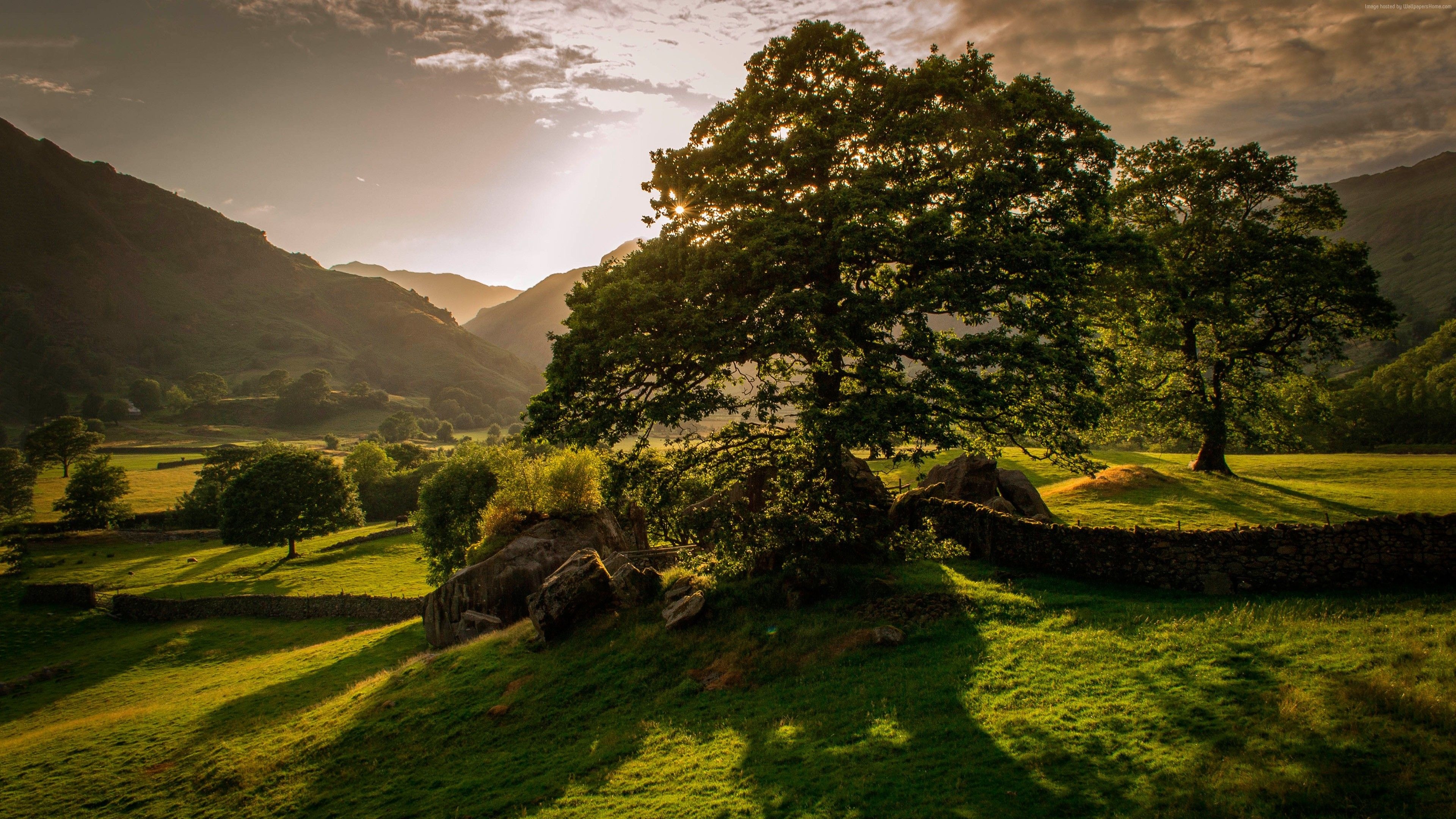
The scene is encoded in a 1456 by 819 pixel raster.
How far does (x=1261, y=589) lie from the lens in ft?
52.6

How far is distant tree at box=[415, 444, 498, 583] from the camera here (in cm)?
4744

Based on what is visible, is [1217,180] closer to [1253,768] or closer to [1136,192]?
[1136,192]

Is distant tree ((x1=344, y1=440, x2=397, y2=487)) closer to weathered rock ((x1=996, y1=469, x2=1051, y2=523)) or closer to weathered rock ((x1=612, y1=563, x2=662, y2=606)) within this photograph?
weathered rock ((x1=612, y1=563, x2=662, y2=606))

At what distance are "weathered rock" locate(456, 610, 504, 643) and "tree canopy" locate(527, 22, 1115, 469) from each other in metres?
14.9

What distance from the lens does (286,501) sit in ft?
220

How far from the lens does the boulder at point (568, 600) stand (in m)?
21.7

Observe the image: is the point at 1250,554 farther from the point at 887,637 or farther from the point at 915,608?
the point at 887,637

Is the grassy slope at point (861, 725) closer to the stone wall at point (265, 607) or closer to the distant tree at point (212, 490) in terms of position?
the stone wall at point (265, 607)

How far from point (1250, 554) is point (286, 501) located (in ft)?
276

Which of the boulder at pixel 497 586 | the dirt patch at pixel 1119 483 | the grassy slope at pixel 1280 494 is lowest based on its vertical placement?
the boulder at pixel 497 586

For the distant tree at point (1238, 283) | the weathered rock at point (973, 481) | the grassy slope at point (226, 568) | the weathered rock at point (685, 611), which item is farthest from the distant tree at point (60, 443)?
the distant tree at point (1238, 283)

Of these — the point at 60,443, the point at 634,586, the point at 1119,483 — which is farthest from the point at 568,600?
the point at 60,443

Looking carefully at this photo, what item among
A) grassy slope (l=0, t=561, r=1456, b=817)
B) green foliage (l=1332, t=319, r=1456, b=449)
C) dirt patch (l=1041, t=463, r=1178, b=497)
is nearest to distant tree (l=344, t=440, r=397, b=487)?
grassy slope (l=0, t=561, r=1456, b=817)

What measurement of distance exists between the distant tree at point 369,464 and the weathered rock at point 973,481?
9928 centimetres
